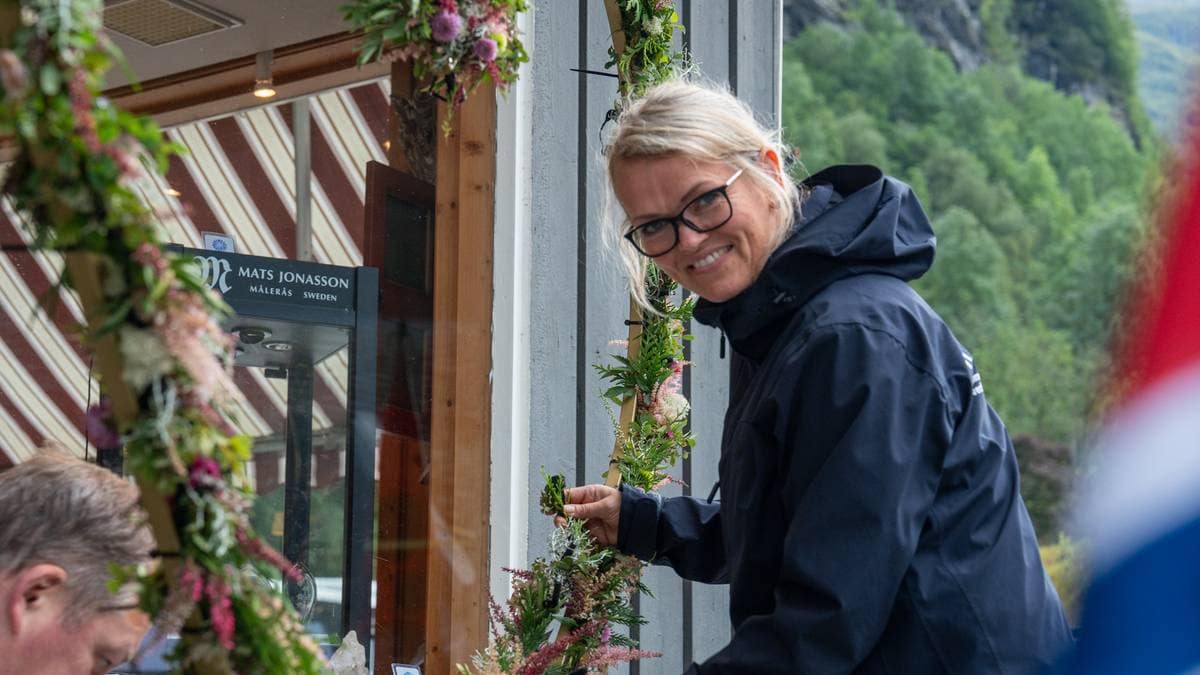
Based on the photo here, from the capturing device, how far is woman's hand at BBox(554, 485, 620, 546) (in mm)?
2641

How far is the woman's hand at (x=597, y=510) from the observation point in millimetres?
2641

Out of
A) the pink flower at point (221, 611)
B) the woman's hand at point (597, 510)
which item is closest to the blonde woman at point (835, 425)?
the woman's hand at point (597, 510)

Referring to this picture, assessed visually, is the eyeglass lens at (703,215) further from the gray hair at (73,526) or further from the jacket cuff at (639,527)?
the gray hair at (73,526)

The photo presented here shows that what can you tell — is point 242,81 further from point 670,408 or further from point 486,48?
point 486,48

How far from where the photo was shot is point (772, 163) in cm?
227

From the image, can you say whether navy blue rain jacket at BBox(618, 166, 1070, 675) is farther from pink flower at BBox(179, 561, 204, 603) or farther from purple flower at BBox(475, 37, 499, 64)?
pink flower at BBox(179, 561, 204, 603)

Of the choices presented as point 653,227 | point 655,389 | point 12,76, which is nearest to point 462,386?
point 655,389

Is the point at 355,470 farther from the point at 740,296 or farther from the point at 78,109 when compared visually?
the point at 78,109

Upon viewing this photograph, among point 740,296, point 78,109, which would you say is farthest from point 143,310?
point 740,296

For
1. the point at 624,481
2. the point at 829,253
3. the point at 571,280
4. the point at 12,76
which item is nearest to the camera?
the point at 12,76

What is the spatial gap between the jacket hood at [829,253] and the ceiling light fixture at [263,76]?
2038mm

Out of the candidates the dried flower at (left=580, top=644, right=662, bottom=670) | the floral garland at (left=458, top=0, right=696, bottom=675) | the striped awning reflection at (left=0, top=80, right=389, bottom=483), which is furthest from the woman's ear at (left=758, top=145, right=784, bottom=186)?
the striped awning reflection at (left=0, top=80, right=389, bottom=483)

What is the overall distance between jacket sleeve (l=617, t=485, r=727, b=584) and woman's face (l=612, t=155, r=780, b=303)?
1.77 feet

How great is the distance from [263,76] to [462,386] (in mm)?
988
